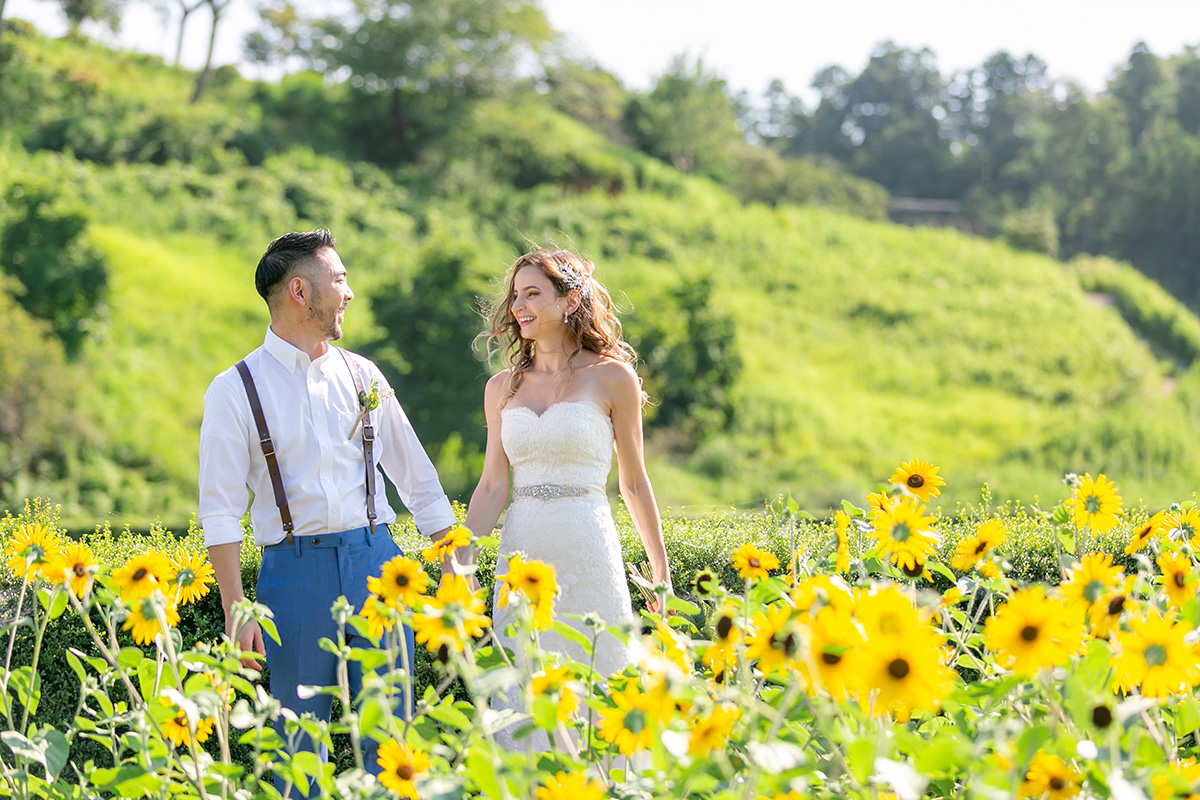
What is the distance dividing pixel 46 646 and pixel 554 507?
1736 millimetres

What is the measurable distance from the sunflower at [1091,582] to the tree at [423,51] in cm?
2113

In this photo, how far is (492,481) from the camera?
2.77 m

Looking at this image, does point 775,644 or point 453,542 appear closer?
point 775,644

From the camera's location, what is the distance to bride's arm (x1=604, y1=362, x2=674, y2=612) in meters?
2.68

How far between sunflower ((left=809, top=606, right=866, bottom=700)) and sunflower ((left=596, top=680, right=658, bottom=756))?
8.6 inches

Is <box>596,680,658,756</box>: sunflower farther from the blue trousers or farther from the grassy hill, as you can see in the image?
the grassy hill

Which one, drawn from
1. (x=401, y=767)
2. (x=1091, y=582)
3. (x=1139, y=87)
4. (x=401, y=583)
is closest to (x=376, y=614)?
(x=401, y=583)

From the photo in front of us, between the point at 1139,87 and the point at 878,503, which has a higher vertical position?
the point at 1139,87

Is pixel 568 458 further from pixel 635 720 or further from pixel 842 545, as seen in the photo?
pixel 635 720

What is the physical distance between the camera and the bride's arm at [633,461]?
268 centimetres

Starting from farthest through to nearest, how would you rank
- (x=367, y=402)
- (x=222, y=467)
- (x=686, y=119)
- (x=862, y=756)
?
(x=686, y=119) → (x=367, y=402) → (x=222, y=467) → (x=862, y=756)

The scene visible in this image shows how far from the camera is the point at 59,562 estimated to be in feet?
5.62

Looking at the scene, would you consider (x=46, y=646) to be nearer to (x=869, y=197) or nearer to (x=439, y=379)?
(x=439, y=379)

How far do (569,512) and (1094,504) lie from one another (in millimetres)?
1300
